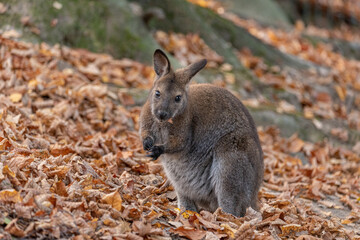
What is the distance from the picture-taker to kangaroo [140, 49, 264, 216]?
523 cm

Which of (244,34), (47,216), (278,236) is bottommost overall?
(278,236)

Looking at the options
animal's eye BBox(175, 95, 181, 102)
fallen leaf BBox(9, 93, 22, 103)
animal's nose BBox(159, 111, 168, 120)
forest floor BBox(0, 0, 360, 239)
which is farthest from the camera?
fallen leaf BBox(9, 93, 22, 103)

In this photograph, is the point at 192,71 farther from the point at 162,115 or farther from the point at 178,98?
the point at 162,115

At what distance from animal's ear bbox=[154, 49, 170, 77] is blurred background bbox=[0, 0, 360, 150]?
2627 mm

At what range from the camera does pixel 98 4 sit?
30.7ft

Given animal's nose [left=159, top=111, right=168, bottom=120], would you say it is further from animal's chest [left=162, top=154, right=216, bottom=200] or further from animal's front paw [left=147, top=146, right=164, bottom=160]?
animal's chest [left=162, top=154, right=216, bottom=200]

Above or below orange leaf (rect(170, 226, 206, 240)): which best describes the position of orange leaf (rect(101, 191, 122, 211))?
above

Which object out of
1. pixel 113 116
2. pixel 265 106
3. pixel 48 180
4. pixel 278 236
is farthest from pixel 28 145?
pixel 265 106

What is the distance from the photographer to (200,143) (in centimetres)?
542

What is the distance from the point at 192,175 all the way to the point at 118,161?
1157 millimetres

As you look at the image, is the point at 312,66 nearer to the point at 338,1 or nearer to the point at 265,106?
the point at 265,106

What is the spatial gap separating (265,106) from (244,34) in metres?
3.01

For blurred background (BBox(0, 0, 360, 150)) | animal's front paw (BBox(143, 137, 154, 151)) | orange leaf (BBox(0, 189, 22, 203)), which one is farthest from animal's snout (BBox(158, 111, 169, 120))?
blurred background (BBox(0, 0, 360, 150))

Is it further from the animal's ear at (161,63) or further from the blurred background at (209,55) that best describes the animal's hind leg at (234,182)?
the blurred background at (209,55)
